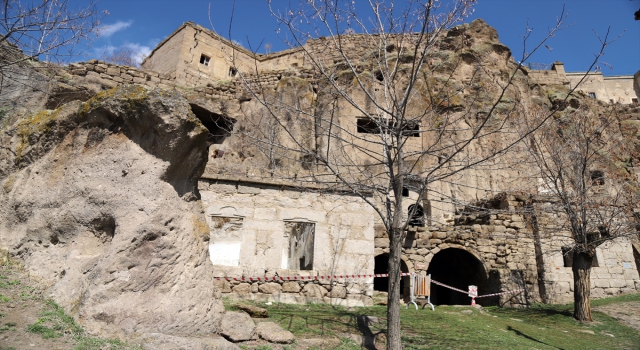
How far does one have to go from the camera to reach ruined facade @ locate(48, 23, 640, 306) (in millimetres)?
9133

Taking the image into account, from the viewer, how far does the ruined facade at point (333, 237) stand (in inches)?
360

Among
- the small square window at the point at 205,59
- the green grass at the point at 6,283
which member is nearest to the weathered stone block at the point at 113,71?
the small square window at the point at 205,59

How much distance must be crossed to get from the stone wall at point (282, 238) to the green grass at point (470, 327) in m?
0.48

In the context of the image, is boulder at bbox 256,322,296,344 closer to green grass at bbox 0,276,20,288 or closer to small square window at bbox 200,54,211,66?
green grass at bbox 0,276,20,288

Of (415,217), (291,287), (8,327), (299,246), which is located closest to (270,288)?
(291,287)

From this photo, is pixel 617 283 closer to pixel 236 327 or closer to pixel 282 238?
pixel 282 238

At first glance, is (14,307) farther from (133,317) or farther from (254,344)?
(254,344)

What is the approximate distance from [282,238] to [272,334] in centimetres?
439

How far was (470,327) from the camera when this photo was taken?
782 cm

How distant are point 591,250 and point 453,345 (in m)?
6.27

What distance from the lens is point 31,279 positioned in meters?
4.11

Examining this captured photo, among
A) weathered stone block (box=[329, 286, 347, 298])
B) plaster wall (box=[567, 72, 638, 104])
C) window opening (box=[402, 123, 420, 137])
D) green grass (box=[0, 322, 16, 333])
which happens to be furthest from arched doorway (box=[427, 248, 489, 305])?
plaster wall (box=[567, 72, 638, 104])

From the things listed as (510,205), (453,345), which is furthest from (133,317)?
(510,205)

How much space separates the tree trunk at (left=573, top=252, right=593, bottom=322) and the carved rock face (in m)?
9.43
